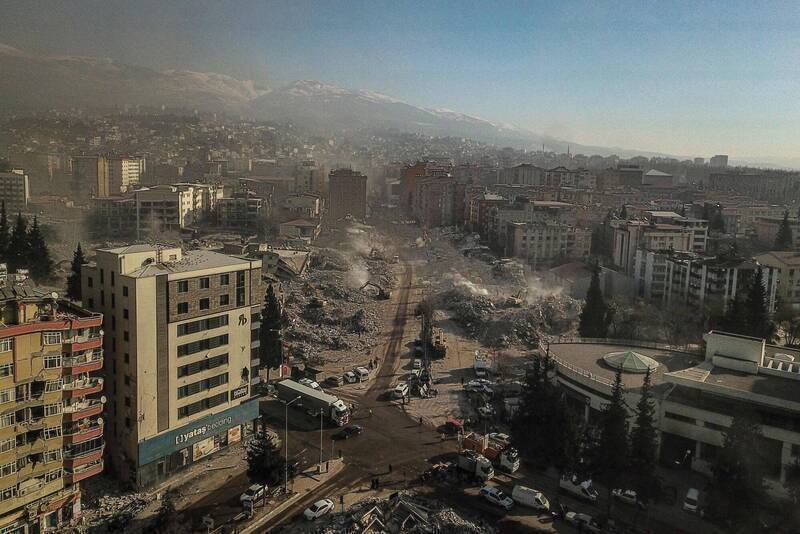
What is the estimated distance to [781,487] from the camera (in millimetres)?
6121

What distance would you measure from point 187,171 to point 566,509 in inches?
1335

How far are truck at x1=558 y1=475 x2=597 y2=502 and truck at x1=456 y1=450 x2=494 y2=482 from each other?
69cm

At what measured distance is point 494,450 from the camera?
22.7 feet

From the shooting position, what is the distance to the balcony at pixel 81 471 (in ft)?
17.7

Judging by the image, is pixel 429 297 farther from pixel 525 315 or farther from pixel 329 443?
pixel 329 443

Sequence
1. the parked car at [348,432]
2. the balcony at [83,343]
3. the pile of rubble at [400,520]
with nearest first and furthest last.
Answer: the pile of rubble at [400,520] → the balcony at [83,343] → the parked car at [348,432]

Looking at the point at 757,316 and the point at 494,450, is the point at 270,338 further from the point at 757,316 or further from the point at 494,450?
the point at 757,316

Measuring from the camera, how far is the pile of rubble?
5.13 meters

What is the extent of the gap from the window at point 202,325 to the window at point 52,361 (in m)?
1.19

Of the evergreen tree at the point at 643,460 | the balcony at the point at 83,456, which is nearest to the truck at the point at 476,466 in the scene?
the evergreen tree at the point at 643,460

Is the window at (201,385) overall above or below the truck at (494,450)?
above

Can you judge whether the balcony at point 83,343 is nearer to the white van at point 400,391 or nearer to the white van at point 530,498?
the white van at point 530,498

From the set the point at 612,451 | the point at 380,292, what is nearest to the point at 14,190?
the point at 380,292

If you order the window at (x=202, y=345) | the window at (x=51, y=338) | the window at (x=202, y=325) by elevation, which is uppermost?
the window at (x=51, y=338)
